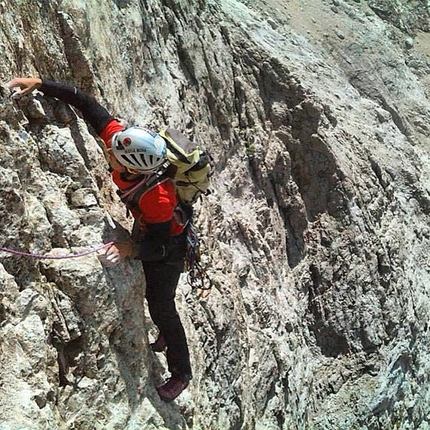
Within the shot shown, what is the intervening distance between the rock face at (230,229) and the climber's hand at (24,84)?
9 centimetres

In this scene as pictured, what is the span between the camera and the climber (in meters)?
5.28

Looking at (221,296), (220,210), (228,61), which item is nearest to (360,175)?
(228,61)

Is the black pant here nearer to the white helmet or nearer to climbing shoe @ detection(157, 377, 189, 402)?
climbing shoe @ detection(157, 377, 189, 402)

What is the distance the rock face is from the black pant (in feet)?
0.49

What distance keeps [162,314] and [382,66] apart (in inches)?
635

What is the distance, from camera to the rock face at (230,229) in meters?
5.18

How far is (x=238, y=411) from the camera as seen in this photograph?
790 centimetres

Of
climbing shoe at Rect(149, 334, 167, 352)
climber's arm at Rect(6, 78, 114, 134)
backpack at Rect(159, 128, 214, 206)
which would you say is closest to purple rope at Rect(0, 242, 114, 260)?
backpack at Rect(159, 128, 214, 206)

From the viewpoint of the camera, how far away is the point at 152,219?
536 cm

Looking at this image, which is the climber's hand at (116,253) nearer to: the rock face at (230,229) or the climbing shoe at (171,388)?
the rock face at (230,229)

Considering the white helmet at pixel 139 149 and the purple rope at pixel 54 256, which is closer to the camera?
the purple rope at pixel 54 256

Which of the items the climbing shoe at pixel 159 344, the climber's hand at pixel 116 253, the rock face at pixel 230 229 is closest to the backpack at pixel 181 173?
the climber's hand at pixel 116 253

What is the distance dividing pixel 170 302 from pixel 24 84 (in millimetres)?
2486

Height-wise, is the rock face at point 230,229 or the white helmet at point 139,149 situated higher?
the white helmet at point 139,149
